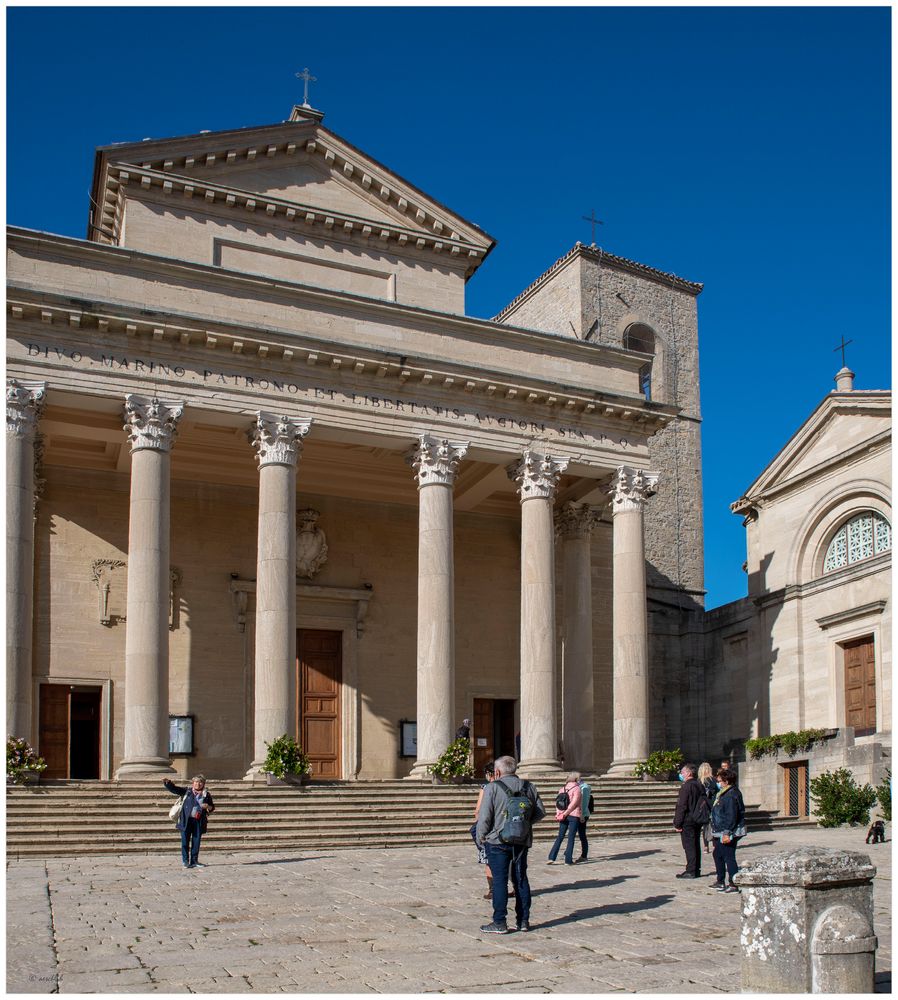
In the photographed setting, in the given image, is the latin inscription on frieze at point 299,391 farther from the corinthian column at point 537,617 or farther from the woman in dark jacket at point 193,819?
the woman in dark jacket at point 193,819

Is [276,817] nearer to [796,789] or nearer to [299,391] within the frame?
[299,391]

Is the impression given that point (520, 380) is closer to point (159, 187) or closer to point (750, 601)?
point (159, 187)

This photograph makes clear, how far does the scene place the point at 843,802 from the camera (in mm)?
27422

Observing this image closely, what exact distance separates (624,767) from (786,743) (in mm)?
5371

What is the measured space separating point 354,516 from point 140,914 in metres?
19.7

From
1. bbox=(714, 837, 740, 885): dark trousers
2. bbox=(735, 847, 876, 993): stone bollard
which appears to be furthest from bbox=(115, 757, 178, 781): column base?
bbox=(735, 847, 876, 993): stone bollard

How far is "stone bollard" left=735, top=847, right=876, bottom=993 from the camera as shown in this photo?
8.48 meters

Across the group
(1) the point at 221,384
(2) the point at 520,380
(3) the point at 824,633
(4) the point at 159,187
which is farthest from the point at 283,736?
(3) the point at 824,633

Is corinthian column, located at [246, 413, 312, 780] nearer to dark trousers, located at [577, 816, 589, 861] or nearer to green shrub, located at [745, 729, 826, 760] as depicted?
dark trousers, located at [577, 816, 589, 861]

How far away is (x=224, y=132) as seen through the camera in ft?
95.6

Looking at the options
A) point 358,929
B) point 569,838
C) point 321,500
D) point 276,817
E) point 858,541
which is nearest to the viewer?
point 358,929

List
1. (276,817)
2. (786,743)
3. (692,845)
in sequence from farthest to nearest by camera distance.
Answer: (786,743) < (276,817) < (692,845)

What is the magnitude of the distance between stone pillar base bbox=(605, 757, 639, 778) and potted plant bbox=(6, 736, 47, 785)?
12.3 meters

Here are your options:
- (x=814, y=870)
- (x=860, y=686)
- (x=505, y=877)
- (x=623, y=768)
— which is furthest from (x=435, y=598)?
(x=814, y=870)
